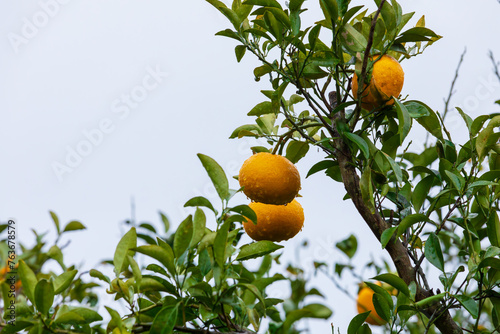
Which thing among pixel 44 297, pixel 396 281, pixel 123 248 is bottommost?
pixel 44 297

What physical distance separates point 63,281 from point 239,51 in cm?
64

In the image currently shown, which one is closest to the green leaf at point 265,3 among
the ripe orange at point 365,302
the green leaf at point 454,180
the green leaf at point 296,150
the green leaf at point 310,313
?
the green leaf at point 296,150

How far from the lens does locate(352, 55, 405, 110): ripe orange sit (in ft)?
3.75

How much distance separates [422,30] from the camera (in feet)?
3.84

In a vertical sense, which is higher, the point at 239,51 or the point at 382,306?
the point at 239,51

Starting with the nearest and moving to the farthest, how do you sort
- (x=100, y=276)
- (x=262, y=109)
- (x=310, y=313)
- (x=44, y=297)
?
(x=310, y=313) → (x=44, y=297) → (x=100, y=276) → (x=262, y=109)

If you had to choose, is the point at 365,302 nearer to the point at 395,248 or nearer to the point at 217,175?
the point at 395,248

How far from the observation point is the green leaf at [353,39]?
43.1 inches

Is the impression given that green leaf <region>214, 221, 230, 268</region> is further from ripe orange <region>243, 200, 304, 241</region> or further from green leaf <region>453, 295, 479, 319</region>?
green leaf <region>453, 295, 479, 319</region>

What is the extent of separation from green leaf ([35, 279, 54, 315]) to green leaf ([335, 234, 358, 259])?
1.37 metres

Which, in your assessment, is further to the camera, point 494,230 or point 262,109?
point 262,109

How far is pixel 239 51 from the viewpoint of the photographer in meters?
1.23

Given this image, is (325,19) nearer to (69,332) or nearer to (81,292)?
(69,332)

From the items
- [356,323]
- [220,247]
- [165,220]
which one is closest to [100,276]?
[220,247]
